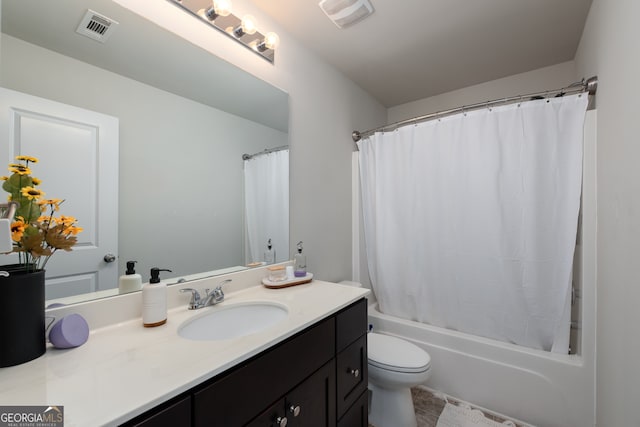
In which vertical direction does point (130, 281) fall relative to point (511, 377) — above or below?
above

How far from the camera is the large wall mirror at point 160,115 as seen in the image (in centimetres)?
82

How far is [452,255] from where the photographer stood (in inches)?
Result: 69.5

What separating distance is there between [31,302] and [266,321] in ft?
2.39

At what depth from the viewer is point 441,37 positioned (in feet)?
5.59

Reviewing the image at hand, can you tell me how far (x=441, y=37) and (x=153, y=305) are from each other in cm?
218

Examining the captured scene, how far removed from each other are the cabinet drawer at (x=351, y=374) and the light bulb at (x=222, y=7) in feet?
5.39

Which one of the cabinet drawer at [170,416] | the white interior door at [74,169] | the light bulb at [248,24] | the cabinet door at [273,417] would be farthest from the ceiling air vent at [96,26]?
the cabinet door at [273,417]

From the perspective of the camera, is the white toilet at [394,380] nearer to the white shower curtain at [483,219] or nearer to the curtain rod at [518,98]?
the white shower curtain at [483,219]

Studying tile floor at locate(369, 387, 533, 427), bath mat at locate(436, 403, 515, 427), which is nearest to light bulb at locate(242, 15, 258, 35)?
tile floor at locate(369, 387, 533, 427)

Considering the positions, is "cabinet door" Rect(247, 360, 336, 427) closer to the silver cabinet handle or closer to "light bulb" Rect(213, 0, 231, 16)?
the silver cabinet handle

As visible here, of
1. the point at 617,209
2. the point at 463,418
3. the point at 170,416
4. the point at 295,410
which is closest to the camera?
the point at 170,416

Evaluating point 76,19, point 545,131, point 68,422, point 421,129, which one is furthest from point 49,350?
point 545,131

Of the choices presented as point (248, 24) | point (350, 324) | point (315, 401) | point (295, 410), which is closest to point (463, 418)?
point (350, 324)

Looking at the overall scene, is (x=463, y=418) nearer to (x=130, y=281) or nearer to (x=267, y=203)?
(x=267, y=203)
